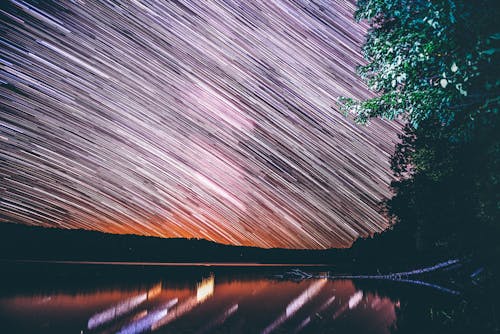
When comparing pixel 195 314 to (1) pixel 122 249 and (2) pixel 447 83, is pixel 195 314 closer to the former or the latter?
(2) pixel 447 83

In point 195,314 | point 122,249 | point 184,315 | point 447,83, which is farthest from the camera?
point 122,249

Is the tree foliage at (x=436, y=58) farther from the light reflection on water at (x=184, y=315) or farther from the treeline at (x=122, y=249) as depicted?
the treeline at (x=122, y=249)

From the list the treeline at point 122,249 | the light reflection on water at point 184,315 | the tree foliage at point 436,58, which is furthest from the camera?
the treeline at point 122,249

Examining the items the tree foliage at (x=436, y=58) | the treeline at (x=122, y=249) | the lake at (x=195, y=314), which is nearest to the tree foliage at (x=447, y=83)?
the tree foliage at (x=436, y=58)

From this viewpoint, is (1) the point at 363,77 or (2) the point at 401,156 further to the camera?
(2) the point at 401,156

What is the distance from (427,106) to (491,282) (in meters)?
6.87

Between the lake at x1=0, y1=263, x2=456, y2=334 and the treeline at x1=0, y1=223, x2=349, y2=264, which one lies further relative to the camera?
the treeline at x1=0, y1=223, x2=349, y2=264

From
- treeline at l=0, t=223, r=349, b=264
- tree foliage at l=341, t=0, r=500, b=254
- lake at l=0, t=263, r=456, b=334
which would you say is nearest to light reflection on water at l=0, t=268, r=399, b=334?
lake at l=0, t=263, r=456, b=334

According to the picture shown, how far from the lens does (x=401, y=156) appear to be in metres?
16.5

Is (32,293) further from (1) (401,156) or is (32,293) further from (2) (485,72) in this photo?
(1) (401,156)

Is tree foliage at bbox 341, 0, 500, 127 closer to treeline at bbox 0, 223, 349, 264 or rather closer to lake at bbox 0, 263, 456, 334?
lake at bbox 0, 263, 456, 334

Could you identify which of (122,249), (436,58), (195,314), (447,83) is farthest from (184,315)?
(122,249)

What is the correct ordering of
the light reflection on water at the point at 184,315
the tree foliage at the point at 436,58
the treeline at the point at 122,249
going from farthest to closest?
the treeline at the point at 122,249
the tree foliage at the point at 436,58
the light reflection on water at the point at 184,315

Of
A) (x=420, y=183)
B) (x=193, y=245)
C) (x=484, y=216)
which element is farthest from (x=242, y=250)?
(x=484, y=216)
